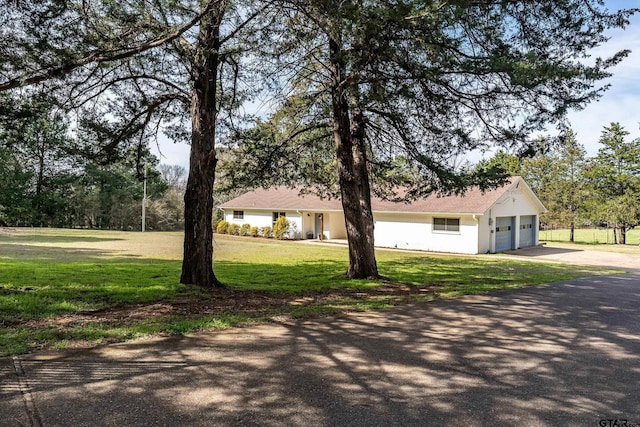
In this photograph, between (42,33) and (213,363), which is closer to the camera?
(213,363)

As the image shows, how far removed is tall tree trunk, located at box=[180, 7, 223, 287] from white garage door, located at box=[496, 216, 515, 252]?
66.0 feet

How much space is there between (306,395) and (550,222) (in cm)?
3508

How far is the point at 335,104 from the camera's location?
11.2 meters

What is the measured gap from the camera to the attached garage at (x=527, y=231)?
27125mm

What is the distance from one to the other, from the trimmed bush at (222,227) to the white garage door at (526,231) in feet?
73.7

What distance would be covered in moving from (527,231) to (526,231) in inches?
6.4

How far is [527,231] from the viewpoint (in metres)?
27.8

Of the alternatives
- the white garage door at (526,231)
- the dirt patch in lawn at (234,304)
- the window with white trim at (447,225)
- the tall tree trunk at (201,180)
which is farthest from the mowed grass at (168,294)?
the white garage door at (526,231)

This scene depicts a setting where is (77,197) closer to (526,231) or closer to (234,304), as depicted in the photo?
(234,304)

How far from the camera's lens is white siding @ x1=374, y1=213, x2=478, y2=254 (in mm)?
23312

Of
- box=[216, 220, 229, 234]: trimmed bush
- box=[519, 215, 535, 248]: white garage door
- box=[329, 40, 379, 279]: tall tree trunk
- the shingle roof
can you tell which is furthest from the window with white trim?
box=[216, 220, 229, 234]: trimmed bush

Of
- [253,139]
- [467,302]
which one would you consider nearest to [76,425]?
[467,302]

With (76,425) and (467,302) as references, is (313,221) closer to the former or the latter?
(467,302)

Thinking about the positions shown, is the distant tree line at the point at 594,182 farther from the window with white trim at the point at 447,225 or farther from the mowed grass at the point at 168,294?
the mowed grass at the point at 168,294
